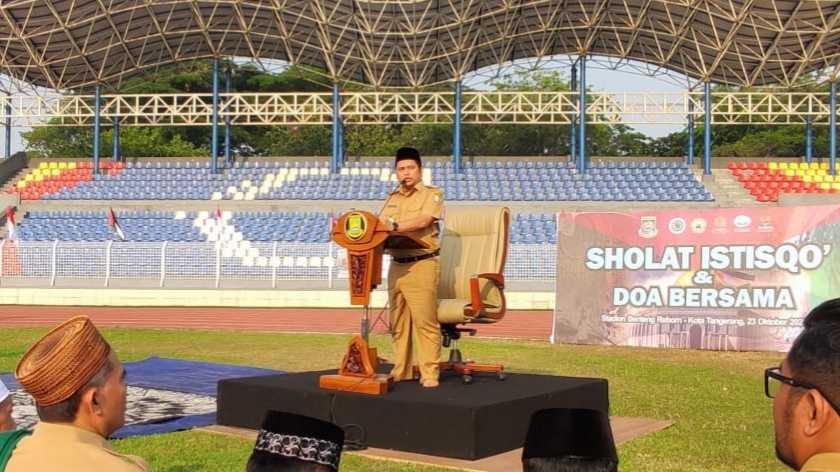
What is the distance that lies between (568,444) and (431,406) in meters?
3.40

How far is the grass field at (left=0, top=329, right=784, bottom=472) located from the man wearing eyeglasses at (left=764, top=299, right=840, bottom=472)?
3714 millimetres

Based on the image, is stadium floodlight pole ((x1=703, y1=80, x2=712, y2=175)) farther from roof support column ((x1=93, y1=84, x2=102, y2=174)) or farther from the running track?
roof support column ((x1=93, y1=84, x2=102, y2=174))

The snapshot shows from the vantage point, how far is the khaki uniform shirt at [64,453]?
8.05ft

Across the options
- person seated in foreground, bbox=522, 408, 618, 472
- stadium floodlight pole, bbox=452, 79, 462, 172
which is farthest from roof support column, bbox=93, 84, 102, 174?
person seated in foreground, bbox=522, 408, 618, 472

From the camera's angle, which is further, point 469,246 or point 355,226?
point 469,246

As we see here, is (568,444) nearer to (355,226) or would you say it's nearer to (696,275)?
(355,226)

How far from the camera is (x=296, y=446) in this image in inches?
97.6

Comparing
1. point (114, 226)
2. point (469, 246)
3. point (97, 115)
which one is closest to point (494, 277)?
point (469, 246)

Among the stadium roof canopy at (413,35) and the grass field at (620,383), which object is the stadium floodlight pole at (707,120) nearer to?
the stadium roof canopy at (413,35)

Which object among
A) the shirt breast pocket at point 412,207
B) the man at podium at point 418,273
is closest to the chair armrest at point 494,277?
the man at podium at point 418,273

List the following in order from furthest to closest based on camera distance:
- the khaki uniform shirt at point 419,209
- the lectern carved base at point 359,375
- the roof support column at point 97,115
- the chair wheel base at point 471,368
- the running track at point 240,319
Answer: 1. the roof support column at point 97,115
2. the running track at point 240,319
3. the chair wheel base at point 471,368
4. the khaki uniform shirt at point 419,209
5. the lectern carved base at point 359,375

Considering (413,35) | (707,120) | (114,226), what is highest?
(413,35)

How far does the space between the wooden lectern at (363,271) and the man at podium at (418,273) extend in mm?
111

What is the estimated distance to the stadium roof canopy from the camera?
28938 millimetres
